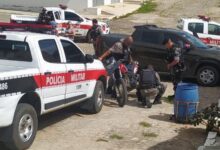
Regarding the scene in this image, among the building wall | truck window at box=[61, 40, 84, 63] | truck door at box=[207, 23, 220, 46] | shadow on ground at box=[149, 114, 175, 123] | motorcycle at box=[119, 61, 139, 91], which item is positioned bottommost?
shadow on ground at box=[149, 114, 175, 123]

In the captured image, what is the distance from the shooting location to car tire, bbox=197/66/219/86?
15.7 m

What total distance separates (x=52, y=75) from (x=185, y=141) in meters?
2.70

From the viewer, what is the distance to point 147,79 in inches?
485

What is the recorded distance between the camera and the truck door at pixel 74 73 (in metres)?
9.95

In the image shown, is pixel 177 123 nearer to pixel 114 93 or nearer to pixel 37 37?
pixel 114 93

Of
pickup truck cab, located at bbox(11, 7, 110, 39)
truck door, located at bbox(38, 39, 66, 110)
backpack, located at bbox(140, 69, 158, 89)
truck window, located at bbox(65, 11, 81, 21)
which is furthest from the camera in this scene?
truck window, located at bbox(65, 11, 81, 21)

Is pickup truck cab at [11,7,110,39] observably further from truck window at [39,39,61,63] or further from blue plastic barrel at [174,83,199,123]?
truck window at [39,39,61,63]

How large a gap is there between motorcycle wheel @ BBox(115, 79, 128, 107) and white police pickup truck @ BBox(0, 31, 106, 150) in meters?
0.90

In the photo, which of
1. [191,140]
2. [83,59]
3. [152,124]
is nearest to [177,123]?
[152,124]

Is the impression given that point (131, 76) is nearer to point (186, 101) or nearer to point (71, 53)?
point (186, 101)

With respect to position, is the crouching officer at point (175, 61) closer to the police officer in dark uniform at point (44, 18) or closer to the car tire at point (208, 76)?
the car tire at point (208, 76)

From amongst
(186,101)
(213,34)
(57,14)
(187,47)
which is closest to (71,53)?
(186,101)

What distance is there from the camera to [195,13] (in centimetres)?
4231

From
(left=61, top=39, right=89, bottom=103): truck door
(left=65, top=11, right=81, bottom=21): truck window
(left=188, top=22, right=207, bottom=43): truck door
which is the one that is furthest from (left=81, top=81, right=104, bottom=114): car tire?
(left=65, top=11, right=81, bottom=21): truck window
